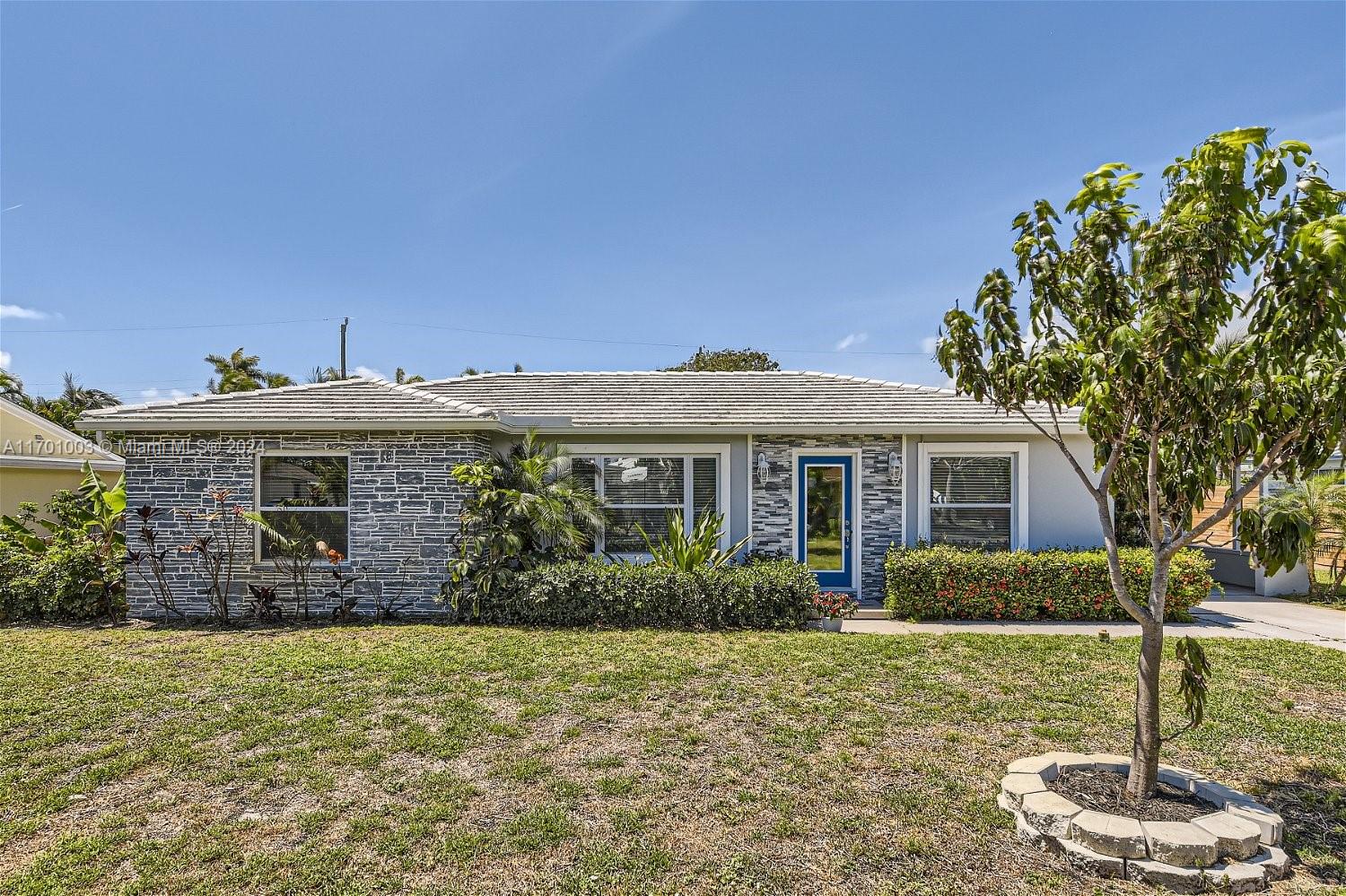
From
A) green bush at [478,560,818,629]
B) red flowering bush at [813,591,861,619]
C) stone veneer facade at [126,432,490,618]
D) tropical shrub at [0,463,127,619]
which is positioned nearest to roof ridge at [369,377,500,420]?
stone veneer facade at [126,432,490,618]

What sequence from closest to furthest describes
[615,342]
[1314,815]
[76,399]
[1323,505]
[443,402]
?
1. [1314,815]
2. [443,402]
3. [1323,505]
4. [76,399]
5. [615,342]

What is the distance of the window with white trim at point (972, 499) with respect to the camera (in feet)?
38.8

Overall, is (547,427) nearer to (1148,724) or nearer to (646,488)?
(646,488)

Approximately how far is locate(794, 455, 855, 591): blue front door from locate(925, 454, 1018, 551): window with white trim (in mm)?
1481

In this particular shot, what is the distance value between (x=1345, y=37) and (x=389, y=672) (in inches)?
494

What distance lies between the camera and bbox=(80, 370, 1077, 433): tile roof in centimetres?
1028

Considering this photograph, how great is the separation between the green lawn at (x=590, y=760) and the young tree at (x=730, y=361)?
96.7ft

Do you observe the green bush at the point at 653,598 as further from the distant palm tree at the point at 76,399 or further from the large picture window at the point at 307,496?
the distant palm tree at the point at 76,399

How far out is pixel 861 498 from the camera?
38.5 ft

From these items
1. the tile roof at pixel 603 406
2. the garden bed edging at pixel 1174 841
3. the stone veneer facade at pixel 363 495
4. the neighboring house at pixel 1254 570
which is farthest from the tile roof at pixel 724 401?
the garden bed edging at pixel 1174 841

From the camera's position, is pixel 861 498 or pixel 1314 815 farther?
pixel 861 498

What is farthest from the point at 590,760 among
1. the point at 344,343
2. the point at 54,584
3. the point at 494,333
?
the point at 344,343

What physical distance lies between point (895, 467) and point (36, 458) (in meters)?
18.5

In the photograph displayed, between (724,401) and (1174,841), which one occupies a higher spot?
(724,401)
